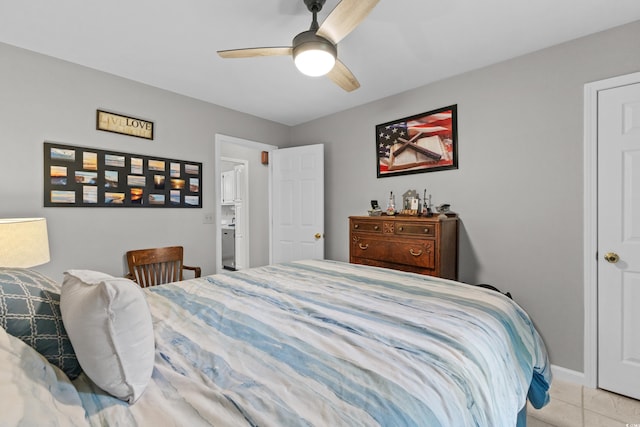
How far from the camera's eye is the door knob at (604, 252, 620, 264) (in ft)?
6.79

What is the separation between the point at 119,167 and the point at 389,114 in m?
2.87

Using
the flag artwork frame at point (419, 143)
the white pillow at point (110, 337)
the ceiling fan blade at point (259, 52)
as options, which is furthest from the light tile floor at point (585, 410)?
the ceiling fan blade at point (259, 52)

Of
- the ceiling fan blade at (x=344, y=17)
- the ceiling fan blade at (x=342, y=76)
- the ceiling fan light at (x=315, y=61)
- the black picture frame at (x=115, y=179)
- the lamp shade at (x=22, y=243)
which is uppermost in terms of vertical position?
the ceiling fan blade at (x=344, y=17)

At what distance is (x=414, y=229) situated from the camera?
2.64 m

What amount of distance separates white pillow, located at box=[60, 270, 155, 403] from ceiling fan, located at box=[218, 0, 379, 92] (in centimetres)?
157

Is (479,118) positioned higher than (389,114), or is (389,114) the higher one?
(389,114)

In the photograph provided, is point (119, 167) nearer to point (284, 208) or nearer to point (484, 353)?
point (284, 208)

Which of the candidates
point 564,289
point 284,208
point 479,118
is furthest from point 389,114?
point 564,289

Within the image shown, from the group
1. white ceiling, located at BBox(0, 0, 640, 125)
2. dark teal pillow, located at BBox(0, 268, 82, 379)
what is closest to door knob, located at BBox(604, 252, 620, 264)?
white ceiling, located at BBox(0, 0, 640, 125)

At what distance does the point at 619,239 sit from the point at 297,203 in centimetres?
316

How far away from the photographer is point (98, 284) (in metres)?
0.72

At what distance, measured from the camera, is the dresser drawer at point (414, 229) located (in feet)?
8.30

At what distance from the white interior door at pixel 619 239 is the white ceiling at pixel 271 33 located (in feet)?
2.14

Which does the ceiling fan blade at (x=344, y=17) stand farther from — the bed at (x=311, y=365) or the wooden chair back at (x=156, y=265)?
the wooden chair back at (x=156, y=265)
